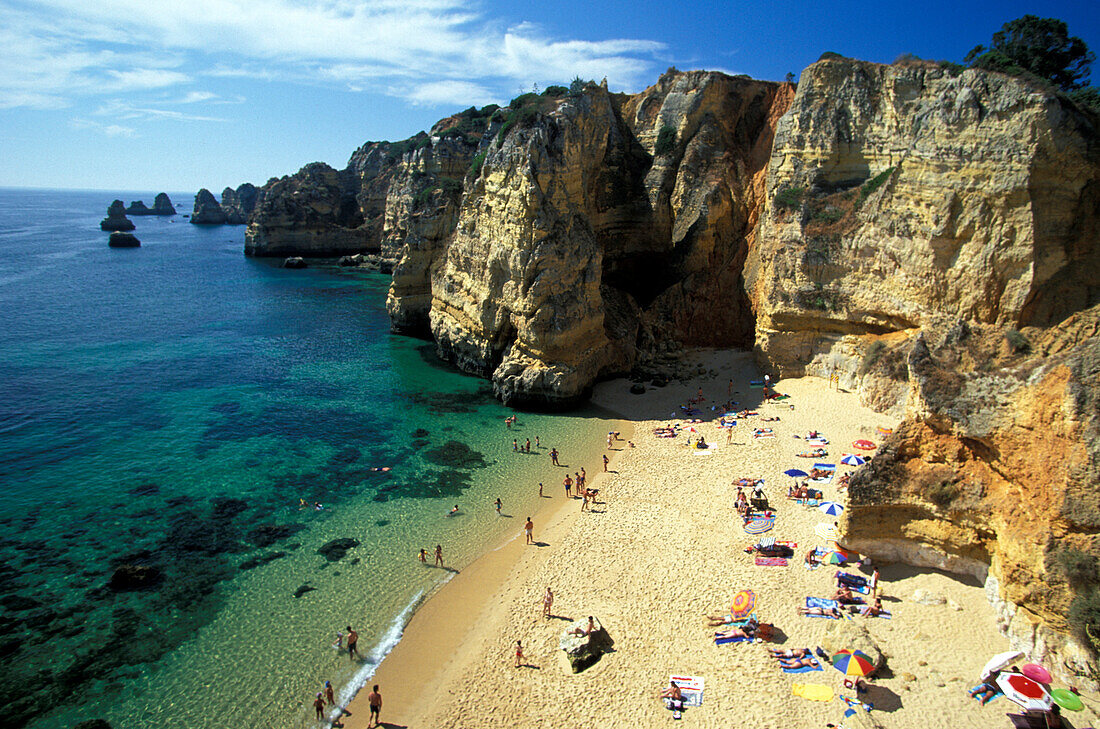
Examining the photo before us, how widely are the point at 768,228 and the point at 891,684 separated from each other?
76.9ft

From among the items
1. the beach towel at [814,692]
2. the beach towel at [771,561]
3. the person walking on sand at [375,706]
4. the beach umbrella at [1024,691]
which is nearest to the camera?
the beach umbrella at [1024,691]

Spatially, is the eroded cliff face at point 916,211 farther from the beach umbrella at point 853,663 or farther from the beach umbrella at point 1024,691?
the beach umbrella at point 853,663

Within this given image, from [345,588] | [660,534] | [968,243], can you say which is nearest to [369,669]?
[345,588]

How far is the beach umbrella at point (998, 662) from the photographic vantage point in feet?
39.8

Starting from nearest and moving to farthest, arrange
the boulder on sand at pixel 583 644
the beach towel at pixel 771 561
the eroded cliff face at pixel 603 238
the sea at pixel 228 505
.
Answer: the boulder on sand at pixel 583 644, the sea at pixel 228 505, the beach towel at pixel 771 561, the eroded cliff face at pixel 603 238

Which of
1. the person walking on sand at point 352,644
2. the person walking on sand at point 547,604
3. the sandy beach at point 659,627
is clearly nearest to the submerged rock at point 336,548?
the sandy beach at point 659,627

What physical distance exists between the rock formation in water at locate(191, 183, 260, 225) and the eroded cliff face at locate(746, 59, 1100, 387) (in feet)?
497

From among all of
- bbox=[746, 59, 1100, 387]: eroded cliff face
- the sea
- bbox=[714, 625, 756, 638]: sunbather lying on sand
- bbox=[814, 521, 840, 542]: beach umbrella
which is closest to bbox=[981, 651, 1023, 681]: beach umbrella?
bbox=[714, 625, 756, 638]: sunbather lying on sand

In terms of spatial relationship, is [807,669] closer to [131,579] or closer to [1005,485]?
[1005,485]

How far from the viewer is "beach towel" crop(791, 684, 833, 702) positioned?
1260 centimetres

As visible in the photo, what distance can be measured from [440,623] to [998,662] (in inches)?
518

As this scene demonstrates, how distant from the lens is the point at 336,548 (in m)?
19.6

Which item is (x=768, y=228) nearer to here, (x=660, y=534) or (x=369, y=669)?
(x=660, y=534)

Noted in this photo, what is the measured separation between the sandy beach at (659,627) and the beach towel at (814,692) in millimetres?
120
